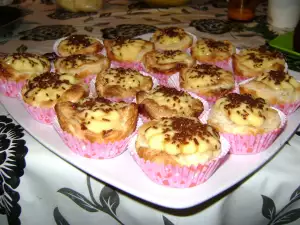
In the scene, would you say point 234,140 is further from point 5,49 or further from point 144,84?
point 5,49

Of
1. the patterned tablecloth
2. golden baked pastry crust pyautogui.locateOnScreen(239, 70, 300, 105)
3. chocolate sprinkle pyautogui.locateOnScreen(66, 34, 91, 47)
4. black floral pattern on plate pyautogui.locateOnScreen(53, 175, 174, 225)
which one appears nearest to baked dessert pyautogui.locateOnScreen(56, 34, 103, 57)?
chocolate sprinkle pyautogui.locateOnScreen(66, 34, 91, 47)

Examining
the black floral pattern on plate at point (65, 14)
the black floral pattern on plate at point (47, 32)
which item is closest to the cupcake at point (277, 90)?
the black floral pattern on plate at point (47, 32)

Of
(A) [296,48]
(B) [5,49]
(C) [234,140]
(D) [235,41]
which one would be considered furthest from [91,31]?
(C) [234,140]

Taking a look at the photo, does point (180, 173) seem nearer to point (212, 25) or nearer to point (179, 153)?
point (179, 153)

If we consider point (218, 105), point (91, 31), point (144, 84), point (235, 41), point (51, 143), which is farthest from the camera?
point (91, 31)

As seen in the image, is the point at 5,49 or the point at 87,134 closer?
the point at 87,134

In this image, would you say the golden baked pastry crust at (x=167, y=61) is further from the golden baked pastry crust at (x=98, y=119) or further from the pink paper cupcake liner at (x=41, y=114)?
the pink paper cupcake liner at (x=41, y=114)
